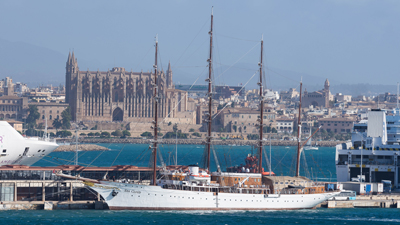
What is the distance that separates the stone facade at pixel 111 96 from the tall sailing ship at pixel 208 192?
122m

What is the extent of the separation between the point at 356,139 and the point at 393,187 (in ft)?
22.2

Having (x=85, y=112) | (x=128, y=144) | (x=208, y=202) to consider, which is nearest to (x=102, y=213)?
(x=208, y=202)

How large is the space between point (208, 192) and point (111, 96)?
12843cm

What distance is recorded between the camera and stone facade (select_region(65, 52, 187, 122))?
168875 mm

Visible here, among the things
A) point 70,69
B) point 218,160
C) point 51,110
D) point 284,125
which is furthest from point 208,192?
point 284,125

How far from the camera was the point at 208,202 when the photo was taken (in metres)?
43.9

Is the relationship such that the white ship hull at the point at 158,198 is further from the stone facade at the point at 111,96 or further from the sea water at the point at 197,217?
the stone facade at the point at 111,96

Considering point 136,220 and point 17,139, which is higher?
point 17,139

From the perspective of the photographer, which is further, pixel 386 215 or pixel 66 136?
pixel 66 136

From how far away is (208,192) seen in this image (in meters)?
43.8

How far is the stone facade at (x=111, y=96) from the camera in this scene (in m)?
169

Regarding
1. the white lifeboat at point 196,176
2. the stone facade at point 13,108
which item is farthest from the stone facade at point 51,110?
the white lifeboat at point 196,176

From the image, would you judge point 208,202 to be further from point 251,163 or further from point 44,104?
point 44,104

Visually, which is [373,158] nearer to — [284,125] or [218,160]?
[218,160]
